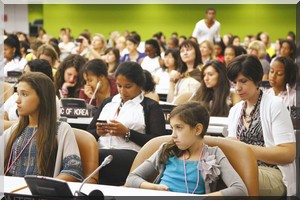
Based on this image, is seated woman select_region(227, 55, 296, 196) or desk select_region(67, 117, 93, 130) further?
desk select_region(67, 117, 93, 130)

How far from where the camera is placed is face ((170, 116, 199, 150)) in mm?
2922

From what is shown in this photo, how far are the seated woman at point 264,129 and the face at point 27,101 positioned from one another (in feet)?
3.89

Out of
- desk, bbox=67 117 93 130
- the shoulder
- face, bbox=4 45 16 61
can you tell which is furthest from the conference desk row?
face, bbox=4 45 16 61

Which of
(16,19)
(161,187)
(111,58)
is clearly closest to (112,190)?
(161,187)

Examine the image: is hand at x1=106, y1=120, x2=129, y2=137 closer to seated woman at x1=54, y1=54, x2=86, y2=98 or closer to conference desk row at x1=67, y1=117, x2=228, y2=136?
conference desk row at x1=67, y1=117, x2=228, y2=136

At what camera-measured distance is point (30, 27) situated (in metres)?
20.8

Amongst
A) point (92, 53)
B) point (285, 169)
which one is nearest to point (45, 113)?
point (285, 169)

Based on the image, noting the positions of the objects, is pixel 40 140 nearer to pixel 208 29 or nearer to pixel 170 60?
pixel 170 60

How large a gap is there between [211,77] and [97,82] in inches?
39.1

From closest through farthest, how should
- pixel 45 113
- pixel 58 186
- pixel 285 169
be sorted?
1. pixel 58 186
2. pixel 45 113
3. pixel 285 169

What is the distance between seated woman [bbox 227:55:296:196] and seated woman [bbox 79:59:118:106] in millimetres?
1652

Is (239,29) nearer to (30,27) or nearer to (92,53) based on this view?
(30,27)

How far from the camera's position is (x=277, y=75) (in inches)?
207

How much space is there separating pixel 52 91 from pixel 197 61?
151 inches
